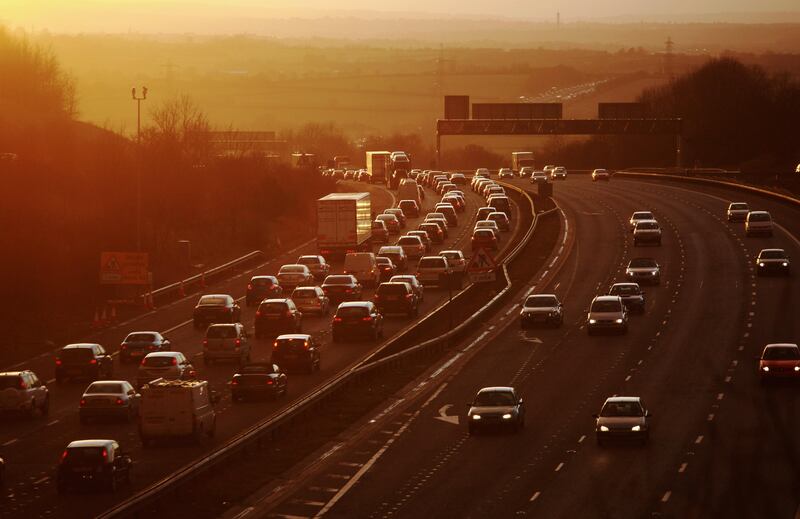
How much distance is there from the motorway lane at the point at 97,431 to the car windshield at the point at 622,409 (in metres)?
9.76

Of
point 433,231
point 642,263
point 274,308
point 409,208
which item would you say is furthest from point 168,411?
point 409,208

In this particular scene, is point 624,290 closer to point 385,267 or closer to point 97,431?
point 385,267

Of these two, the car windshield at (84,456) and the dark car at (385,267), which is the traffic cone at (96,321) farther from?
the car windshield at (84,456)

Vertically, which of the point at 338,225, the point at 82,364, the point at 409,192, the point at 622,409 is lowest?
the point at 82,364

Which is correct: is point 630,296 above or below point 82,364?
above

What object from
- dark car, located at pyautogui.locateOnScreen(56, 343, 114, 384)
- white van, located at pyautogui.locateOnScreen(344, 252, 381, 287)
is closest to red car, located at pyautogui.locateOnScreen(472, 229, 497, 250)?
white van, located at pyautogui.locateOnScreen(344, 252, 381, 287)

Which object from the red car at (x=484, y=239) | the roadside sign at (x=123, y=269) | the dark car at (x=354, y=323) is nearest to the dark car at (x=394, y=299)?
the dark car at (x=354, y=323)

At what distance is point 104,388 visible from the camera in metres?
42.3

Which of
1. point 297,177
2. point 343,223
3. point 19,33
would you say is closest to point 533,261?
point 343,223

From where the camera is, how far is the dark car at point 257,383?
45.0 meters

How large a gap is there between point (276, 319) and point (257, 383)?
541 inches

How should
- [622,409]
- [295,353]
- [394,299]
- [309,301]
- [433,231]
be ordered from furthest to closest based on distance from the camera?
[433,231]
[309,301]
[394,299]
[295,353]
[622,409]

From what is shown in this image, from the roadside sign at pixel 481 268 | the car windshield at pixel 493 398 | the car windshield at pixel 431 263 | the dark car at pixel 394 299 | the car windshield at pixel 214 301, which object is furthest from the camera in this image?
the car windshield at pixel 431 263

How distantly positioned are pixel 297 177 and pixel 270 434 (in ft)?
337
